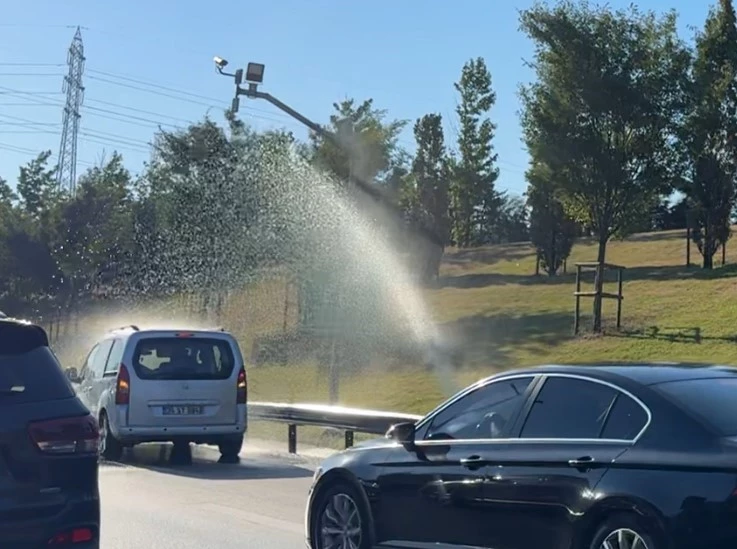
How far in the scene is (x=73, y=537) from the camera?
19.4 feet

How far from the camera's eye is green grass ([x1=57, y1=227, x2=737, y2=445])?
990 inches

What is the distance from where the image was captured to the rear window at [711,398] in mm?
6289

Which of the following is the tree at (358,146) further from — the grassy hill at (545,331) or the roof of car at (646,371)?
the roof of car at (646,371)

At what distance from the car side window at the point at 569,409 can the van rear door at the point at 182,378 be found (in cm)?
861

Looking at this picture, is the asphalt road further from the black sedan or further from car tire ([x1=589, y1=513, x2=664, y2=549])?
car tire ([x1=589, y1=513, x2=664, y2=549])

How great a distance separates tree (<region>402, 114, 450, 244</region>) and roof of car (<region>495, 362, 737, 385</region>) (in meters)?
38.2

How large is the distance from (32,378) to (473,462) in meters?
2.65

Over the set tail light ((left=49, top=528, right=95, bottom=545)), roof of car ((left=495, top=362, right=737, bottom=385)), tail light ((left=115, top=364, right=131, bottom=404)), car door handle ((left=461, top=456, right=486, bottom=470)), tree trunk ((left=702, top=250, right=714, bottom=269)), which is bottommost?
tail light ((left=115, top=364, right=131, bottom=404))

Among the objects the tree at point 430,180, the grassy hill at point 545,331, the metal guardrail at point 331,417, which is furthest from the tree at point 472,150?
the metal guardrail at point 331,417

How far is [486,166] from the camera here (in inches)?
2430

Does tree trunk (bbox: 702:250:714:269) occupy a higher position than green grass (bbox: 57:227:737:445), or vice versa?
tree trunk (bbox: 702:250:714:269)

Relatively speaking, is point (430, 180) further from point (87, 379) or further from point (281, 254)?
point (87, 379)

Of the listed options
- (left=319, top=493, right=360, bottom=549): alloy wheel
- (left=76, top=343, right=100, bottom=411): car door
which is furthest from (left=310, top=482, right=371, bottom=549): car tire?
(left=76, top=343, right=100, bottom=411): car door

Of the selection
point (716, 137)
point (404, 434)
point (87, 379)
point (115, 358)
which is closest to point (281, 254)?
point (716, 137)
